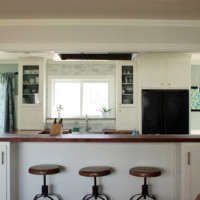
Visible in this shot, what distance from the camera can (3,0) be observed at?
262cm

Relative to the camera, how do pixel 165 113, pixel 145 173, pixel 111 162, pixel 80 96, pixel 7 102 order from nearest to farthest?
pixel 145 173 < pixel 111 162 < pixel 165 113 < pixel 7 102 < pixel 80 96

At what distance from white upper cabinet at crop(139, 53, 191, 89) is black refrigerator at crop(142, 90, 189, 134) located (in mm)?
218

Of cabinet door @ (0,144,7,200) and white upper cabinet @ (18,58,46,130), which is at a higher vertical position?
white upper cabinet @ (18,58,46,130)

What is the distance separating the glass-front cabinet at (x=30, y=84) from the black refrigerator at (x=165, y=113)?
2.39m

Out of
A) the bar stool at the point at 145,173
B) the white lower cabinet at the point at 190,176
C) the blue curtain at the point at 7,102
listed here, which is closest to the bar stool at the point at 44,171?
the bar stool at the point at 145,173

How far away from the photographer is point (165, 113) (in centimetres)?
519

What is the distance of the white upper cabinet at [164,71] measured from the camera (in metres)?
5.31

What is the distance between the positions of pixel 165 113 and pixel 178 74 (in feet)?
2.82

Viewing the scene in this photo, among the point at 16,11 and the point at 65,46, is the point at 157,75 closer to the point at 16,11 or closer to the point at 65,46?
the point at 65,46

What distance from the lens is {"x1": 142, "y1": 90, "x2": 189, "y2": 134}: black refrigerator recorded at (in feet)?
17.0

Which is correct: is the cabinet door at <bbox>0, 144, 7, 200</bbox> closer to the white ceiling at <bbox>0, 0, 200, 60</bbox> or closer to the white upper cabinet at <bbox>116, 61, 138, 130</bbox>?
the white ceiling at <bbox>0, 0, 200, 60</bbox>

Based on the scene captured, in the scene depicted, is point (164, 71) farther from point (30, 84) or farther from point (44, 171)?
point (44, 171)

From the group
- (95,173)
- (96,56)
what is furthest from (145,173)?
(96,56)

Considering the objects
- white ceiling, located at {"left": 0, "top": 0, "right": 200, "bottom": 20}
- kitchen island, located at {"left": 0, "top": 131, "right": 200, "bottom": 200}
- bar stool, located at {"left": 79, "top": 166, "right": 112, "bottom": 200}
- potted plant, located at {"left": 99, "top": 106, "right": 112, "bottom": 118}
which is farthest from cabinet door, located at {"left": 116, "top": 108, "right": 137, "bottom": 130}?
white ceiling, located at {"left": 0, "top": 0, "right": 200, "bottom": 20}
